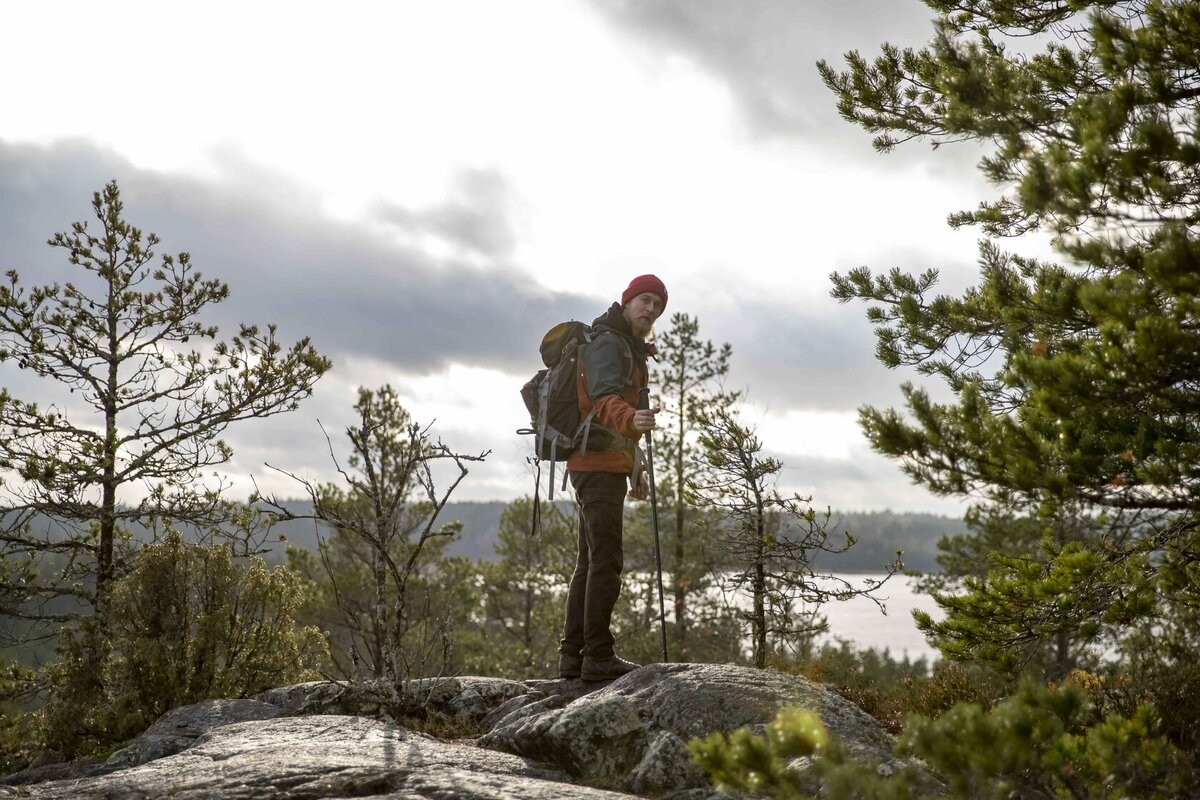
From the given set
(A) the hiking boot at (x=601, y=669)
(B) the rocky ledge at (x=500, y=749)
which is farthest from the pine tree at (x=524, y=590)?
(B) the rocky ledge at (x=500, y=749)

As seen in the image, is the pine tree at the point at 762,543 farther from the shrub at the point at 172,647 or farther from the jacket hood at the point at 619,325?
the shrub at the point at 172,647

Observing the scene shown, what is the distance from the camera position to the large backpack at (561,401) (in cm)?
572

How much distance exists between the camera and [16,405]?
9828 millimetres

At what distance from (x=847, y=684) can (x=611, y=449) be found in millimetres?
2802

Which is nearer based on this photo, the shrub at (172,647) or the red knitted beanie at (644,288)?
the red knitted beanie at (644,288)

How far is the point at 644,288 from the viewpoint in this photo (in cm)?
596

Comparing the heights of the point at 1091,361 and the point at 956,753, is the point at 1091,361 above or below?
above

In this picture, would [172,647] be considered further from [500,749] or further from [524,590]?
[524,590]

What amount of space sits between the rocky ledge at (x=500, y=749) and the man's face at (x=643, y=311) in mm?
2431

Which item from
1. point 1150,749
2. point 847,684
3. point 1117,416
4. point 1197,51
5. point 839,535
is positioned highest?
point 1197,51

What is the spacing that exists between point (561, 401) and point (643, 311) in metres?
0.92

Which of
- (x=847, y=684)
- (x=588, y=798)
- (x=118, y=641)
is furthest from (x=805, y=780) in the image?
(x=118, y=641)

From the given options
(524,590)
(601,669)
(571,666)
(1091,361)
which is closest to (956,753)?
(1091,361)

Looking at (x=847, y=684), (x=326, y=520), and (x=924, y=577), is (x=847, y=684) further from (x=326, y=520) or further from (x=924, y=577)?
(x=924, y=577)
